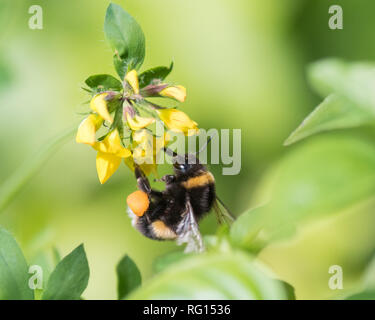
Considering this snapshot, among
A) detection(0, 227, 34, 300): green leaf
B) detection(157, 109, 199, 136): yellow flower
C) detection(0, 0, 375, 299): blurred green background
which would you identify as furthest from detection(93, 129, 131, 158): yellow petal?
detection(0, 0, 375, 299): blurred green background

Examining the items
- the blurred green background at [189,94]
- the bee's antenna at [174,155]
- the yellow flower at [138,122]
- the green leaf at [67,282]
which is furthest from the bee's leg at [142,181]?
the blurred green background at [189,94]

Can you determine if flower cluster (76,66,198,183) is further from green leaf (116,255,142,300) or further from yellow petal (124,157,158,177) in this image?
green leaf (116,255,142,300)

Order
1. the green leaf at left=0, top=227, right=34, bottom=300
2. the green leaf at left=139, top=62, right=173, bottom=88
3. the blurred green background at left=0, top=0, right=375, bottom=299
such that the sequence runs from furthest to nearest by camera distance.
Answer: the blurred green background at left=0, top=0, right=375, bottom=299, the green leaf at left=139, top=62, right=173, bottom=88, the green leaf at left=0, top=227, right=34, bottom=300

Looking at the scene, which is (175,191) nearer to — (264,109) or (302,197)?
(302,197)

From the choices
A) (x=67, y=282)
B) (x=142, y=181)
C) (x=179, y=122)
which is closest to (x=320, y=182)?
(x=67, y=282)

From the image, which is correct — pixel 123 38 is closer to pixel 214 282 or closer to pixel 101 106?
pixel 101 106
